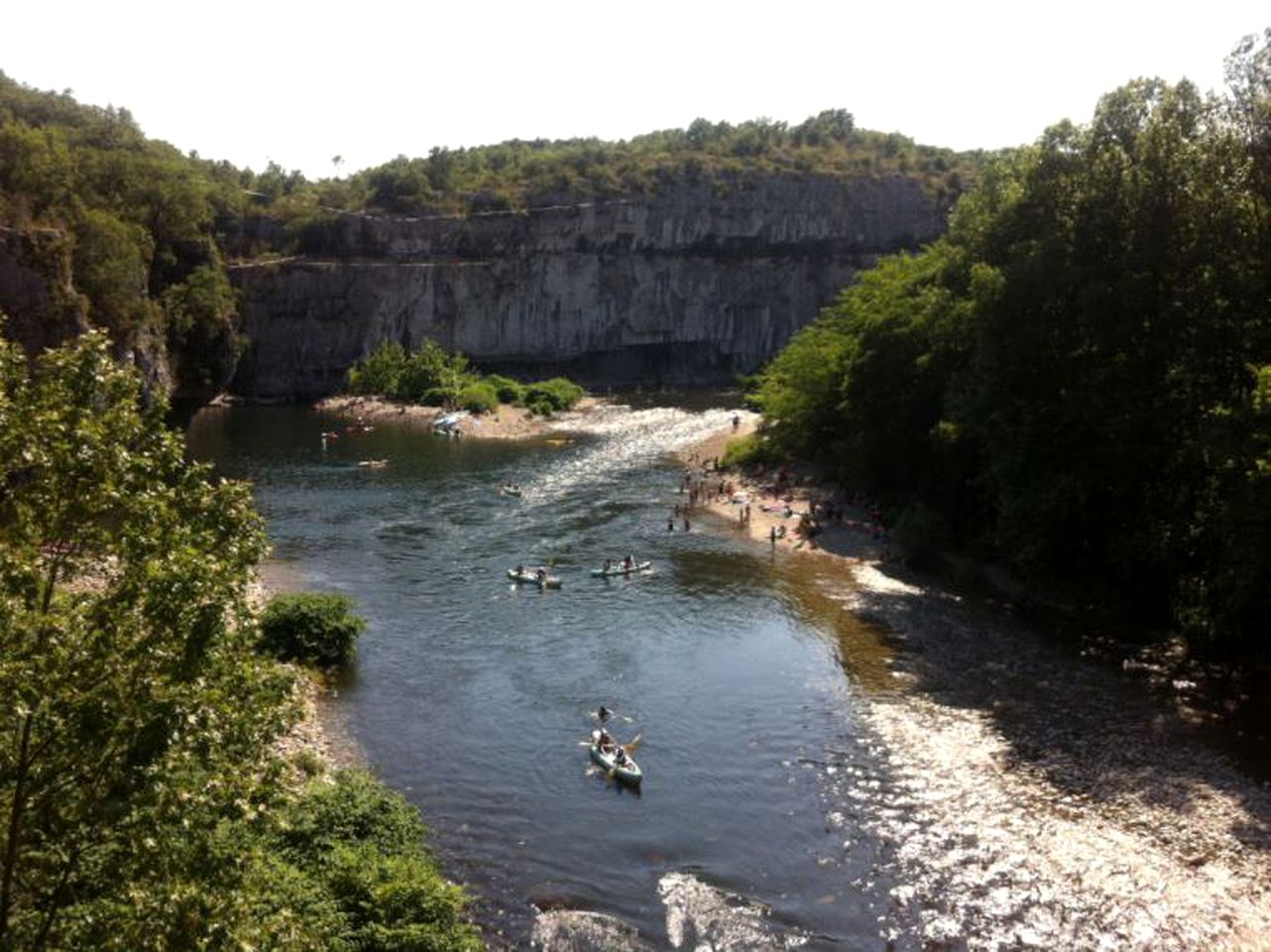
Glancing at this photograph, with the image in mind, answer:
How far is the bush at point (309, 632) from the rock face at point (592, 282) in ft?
284

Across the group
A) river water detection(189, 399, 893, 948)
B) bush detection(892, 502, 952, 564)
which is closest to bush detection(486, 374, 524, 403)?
river water detection(189, 399, 893, 948)

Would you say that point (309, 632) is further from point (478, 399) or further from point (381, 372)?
point (381, 372)

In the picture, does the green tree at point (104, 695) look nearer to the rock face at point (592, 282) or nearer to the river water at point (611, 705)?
the river water at point (611, 705)

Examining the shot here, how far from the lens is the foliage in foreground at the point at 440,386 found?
335ft

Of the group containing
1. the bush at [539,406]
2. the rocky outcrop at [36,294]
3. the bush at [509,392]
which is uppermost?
the rocky outcrop at [36,294]

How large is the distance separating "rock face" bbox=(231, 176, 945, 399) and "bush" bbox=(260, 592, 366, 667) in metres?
86.4

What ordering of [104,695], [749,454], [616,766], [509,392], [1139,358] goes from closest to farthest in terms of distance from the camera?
[104,695]
[616,766]
[1139,358]
[749,454]
[509,392]

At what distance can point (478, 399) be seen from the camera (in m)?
99.3

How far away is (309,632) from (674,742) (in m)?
12.4

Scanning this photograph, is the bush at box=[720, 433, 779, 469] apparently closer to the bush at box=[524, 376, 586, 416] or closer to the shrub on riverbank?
the bush at box=[524, 376, 586, 416]

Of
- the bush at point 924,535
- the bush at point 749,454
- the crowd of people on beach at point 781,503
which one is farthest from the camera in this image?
the bush at point 749,454

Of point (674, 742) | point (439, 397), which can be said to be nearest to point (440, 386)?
point (439, 397)

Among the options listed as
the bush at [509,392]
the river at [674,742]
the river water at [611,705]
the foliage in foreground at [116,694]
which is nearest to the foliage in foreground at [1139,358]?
the river at [674,742]

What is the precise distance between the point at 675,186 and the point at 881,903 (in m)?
123
